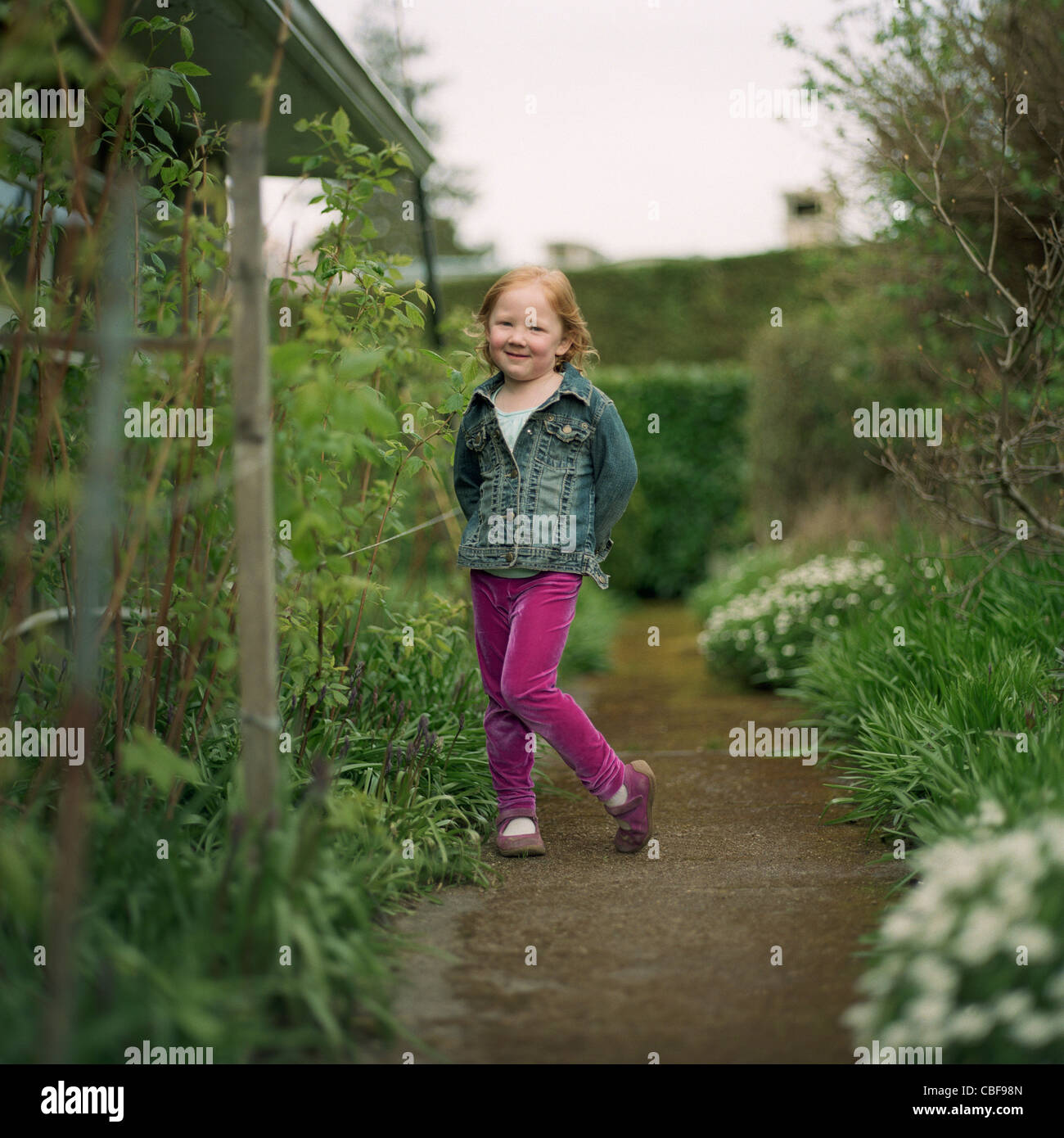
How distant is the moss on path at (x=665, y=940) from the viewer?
1889mm

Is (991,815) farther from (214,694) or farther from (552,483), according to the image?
(214,694)

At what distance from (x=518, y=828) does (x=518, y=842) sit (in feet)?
0.15

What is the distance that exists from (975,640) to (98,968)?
3.26 meters

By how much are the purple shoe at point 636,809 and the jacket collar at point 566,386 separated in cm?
111

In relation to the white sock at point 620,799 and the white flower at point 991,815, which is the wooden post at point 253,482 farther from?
the white flower at point 991,815

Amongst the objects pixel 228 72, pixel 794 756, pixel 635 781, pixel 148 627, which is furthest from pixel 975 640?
pixel 228 72

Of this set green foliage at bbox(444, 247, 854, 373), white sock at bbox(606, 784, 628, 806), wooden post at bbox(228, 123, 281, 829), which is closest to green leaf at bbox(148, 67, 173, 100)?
wooden post at bbox(228, 123, 281, 829)

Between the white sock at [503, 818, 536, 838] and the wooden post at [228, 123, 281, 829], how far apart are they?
3.60 feet

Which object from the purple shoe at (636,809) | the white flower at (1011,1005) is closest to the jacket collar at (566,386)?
the purple shoe at (636,809)

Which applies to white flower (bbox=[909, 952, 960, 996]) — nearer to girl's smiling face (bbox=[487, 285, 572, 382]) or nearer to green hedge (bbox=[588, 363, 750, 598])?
girl's smiling face (bbox=[487, 285, 572, 382])

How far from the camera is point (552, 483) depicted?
9.84 feet

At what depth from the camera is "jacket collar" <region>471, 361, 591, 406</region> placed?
9.84ft

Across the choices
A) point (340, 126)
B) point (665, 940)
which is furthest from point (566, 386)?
point (665, 940)

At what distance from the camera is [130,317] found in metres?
2.79
